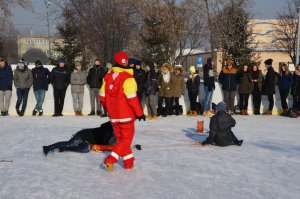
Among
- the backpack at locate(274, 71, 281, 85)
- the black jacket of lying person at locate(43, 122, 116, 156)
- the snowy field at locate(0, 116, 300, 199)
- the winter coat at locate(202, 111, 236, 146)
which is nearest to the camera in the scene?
the snowy field at locate(0, 116, 300, 199)

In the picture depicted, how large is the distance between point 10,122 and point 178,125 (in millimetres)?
4776

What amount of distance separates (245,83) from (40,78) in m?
6.80

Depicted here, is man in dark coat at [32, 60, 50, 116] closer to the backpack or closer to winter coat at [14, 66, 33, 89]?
winter coat at [14, 66, 33, 89]

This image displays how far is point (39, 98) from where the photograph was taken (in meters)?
14.1

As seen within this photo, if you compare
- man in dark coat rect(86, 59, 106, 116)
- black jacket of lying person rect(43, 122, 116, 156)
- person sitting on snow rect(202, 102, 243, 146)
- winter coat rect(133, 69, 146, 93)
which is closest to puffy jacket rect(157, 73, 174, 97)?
winter coat rect(133, 69, 146, 93)

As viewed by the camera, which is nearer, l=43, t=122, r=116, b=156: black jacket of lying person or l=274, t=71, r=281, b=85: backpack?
l=43, t=122, r=116, b=156: black jacket of lying person

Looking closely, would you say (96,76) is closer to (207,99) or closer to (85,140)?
(207,99)

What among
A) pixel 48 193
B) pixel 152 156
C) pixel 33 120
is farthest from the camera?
pixel 33 120

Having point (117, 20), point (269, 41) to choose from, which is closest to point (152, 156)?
point (117, 20)

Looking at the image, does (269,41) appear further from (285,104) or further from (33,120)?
(33,120)

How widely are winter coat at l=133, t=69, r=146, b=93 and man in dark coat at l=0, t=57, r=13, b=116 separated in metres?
4.07

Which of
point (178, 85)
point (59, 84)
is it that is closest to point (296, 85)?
point (178, 85)

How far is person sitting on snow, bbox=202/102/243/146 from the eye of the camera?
8.32m

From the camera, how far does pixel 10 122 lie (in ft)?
40.1
